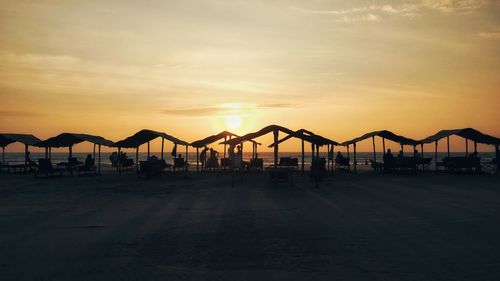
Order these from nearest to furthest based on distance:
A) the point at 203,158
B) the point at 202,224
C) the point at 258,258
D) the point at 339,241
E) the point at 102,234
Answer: the point at 258,258 < the point at 339,241 < the point at 102,234 < the point at 202,224 < the point at 203,158

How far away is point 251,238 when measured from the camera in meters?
8.05

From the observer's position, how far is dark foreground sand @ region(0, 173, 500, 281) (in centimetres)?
604

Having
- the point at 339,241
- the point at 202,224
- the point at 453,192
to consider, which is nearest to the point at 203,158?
the point at 453,192

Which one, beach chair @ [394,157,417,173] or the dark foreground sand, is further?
beach chair @ [394,157,417,173]

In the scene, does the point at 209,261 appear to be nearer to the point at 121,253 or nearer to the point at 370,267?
the point at 121,253

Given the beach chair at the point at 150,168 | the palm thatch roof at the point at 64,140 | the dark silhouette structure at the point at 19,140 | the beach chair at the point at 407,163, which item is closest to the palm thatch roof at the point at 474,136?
the beach chair at the point at 407,163

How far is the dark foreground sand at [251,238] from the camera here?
6.04m

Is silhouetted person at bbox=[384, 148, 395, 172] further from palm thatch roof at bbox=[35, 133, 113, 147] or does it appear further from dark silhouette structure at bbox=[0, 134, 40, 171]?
dark silhouette structure at bbox=[0, 134, 40, 171]

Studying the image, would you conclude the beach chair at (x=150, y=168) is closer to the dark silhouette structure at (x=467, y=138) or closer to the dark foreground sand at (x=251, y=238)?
the dark foreground sand at (x=251, y=238)

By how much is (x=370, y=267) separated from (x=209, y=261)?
251cm

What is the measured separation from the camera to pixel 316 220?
9.92 m

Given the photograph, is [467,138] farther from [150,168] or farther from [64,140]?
[64,140]

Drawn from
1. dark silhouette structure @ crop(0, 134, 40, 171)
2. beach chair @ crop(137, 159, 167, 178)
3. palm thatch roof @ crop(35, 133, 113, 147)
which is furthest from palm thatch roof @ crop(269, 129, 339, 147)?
dark silhouette structure @ crop(0, 134, 40, 171)

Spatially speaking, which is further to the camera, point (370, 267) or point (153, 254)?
point (153, 254)
